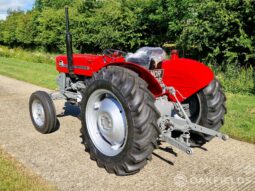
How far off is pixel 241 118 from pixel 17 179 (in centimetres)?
420

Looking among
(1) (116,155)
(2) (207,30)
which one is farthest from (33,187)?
(2) (207,30)

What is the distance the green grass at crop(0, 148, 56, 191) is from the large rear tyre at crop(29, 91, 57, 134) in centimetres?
112

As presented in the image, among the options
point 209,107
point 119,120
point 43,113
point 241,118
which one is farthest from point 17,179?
point 241,118

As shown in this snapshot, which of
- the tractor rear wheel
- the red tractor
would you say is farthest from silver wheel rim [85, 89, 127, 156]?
the tractor rear wheel

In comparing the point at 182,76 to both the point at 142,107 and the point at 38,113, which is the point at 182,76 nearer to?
the point at 142,107

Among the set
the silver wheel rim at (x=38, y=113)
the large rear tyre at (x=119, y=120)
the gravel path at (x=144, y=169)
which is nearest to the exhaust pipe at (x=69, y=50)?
the silver wheel rim at (x=38, y=113)

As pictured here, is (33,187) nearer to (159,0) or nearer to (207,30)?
(207,30)

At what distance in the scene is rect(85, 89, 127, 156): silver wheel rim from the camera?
3.78 metres

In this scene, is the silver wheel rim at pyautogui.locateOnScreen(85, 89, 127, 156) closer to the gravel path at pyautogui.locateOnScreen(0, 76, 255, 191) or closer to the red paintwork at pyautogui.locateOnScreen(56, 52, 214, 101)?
the gravel path at pyautogui.locateOnScreen(0, 76, 255, 191)

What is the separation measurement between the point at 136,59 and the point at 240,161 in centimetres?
190

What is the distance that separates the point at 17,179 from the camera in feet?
12.0

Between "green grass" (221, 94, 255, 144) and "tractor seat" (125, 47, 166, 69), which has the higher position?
"tractor seat" (125, 47, 166, 69)

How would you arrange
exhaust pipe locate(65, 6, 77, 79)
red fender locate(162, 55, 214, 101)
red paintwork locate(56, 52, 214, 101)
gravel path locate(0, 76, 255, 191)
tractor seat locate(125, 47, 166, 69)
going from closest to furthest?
gravel path locate(0, 76, 255, 191)
red paintwork locate(56, 52, 214, 101)
red fender locate(162, 55, 214, 101)
tractor seat locate(125, 47, 166, 69)
exhaust pipe locate(65, 6, 77, 79)

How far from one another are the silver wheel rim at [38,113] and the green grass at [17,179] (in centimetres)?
134
